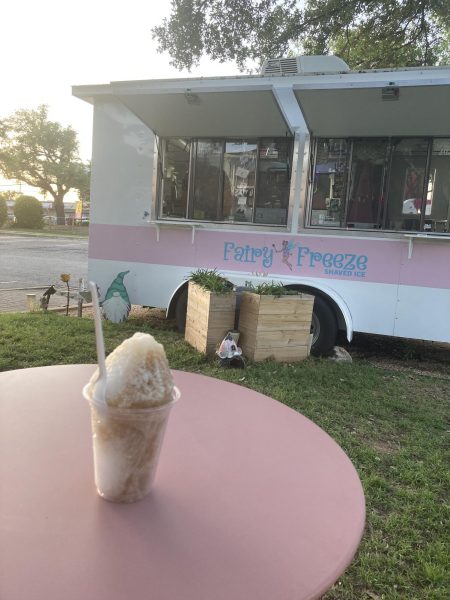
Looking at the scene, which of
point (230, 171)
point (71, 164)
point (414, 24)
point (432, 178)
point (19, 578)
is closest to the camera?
point (19, 578)

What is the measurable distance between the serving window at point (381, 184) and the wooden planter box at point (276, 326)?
1.09 m

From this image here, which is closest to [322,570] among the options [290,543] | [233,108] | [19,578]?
[290,543]

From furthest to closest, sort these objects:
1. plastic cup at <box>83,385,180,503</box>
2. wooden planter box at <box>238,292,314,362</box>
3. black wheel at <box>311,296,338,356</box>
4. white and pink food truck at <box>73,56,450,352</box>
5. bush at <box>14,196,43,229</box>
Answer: bush at <box>14,196,43,229</box> → black wheel at <box>311,296,338,356</box> → white and pink food truck at <box>73,56,450,352</box> → wooden planter box at <box>238,292,314,362</box> → plastic cup at <box>83,385,180,503</box>

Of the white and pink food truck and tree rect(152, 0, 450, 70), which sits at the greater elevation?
tree rect(152, 0, 450, 70)

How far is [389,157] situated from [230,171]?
1780 mm

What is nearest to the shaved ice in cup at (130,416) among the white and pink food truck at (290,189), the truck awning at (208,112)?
the white and pink food truck at (290,189)

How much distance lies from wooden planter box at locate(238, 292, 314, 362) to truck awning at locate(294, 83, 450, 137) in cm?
183

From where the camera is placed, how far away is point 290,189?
5.36 m

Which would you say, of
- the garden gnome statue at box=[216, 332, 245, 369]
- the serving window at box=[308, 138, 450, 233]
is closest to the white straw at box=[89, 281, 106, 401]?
the garden gnome statue at box=[216, 332, 245, 369]

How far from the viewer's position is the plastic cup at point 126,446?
2.84 ft

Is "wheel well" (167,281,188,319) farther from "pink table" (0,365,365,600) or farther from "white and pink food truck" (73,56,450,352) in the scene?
"pink table" (0,365,365,600)

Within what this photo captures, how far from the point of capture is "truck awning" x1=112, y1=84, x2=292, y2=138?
489 centimetres

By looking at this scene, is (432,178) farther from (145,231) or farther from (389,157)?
(145,231)

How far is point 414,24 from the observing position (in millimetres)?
10797
